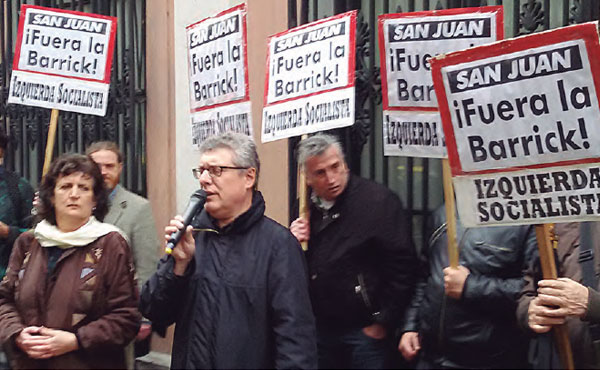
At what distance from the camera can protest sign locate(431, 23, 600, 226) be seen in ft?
12.6

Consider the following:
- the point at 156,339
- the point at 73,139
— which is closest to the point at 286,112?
the point at 156,339

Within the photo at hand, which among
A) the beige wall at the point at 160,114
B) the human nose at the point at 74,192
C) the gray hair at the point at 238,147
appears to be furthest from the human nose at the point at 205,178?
the beige wall at the point at 160,114

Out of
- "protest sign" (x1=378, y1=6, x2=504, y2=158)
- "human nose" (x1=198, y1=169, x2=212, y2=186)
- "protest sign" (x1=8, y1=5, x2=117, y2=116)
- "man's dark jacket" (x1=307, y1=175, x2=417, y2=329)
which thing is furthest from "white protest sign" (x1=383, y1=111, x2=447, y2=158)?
"protest sign" (x1=8, y1=5, x2=117, y2=116)

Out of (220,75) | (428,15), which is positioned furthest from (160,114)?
(428,15)

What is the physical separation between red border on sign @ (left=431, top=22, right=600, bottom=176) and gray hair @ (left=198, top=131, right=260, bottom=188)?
816 millimetres

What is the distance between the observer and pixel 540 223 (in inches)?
158

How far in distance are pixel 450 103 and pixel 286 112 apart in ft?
5.74

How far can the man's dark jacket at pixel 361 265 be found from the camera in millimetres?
5266

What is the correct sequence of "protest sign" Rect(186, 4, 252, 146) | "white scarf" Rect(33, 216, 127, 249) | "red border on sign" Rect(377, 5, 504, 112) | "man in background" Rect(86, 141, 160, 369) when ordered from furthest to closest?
1. "protest sign" Rect(186, 4, 252, 146)
2. "man in background" Rect(86, 141, 160, 369)
3. "red border on sign" Rect(377, 5, 504, 112)
4. "white scarf" Rect(33, 216, 127, 249)

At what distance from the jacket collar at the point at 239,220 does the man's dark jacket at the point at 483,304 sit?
3.88ft

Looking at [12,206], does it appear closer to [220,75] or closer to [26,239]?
[220,75]

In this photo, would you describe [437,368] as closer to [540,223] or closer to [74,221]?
[540,223]

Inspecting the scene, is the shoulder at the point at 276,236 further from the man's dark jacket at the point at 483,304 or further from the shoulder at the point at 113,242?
the man's dark jacket at the point at 483,304

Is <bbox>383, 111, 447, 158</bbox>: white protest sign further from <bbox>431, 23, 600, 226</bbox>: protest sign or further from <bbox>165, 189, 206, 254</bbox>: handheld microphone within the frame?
<bbox>165, 189, 206, 254</bbox>: handheld microphone
